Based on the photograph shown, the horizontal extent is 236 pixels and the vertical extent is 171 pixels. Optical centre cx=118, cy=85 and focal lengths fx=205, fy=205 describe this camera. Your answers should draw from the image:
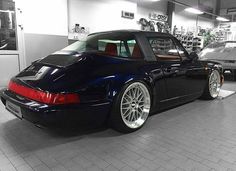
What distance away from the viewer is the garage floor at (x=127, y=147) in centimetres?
167

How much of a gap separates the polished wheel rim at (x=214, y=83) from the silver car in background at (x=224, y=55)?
2451mm

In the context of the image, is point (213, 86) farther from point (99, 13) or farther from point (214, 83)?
point (99, 13)

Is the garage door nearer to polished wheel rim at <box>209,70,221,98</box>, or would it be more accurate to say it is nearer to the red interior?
the red interior

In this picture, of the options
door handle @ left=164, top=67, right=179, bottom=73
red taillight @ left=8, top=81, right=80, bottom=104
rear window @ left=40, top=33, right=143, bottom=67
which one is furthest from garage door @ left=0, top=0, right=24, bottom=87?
door handle @ left=164, top=67, right=179, bottom=73

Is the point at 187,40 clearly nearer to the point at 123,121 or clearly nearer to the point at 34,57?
the point at 34,57

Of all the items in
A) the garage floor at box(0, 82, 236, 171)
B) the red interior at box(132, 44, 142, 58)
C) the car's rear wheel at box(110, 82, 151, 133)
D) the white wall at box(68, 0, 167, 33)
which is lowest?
the garage floor at box(0, 82, 236, 171)

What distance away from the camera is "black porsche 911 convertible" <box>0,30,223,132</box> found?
5.95 ft

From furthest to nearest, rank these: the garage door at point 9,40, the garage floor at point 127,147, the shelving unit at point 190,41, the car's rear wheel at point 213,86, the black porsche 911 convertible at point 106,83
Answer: the shelving unit at point 190,41 → the garage door at point 9,40 → the car's rear wheel at point 213,86 → the black porsche 911 convertible at point 106,83 → the garage floor at point 127,147

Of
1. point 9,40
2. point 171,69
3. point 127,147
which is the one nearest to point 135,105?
point 127,147

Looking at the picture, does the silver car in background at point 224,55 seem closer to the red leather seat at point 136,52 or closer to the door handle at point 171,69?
the door handle at point 171,69

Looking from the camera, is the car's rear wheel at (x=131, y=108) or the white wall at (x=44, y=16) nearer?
the car's rear wheel at (x=131, y=108)

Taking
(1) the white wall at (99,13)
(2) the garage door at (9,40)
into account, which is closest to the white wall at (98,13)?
(1) the white wall at (99,13)

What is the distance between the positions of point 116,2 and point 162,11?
456 centimetres

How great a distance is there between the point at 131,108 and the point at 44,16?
12.4 feet
